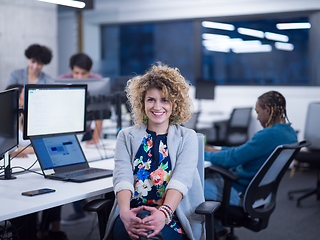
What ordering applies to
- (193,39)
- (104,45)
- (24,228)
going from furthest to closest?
(104,45), (193,39), (24,228)

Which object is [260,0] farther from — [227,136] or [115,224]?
[115,224]

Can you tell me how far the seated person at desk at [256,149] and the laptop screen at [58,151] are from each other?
2.73 feet

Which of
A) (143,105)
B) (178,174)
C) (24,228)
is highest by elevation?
(143,105)

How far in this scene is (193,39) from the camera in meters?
6.72

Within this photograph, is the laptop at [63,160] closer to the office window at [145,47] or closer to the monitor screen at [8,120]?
the monitor screen at [8,120]

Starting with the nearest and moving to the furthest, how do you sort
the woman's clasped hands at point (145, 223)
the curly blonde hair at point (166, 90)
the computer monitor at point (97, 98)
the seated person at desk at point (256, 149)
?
1. the woman's clasped hands at point (145, 223)
2. the curly blonde hair at point (166, 90)
3. the seated person at desk at point (256, 149)
4. the computer monitor at point (97, 98)

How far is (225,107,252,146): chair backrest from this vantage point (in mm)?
5402

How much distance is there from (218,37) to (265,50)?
86 cm

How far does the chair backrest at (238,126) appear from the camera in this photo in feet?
17.7

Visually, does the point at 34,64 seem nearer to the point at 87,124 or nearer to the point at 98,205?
the point at 87,124

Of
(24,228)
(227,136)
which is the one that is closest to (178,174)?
(24,228)

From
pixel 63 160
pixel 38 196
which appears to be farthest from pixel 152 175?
pixel 63 160

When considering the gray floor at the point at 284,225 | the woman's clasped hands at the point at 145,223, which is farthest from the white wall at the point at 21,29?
the woman's clasped hands at the point at 145,223

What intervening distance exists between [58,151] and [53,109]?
0.24 meters
